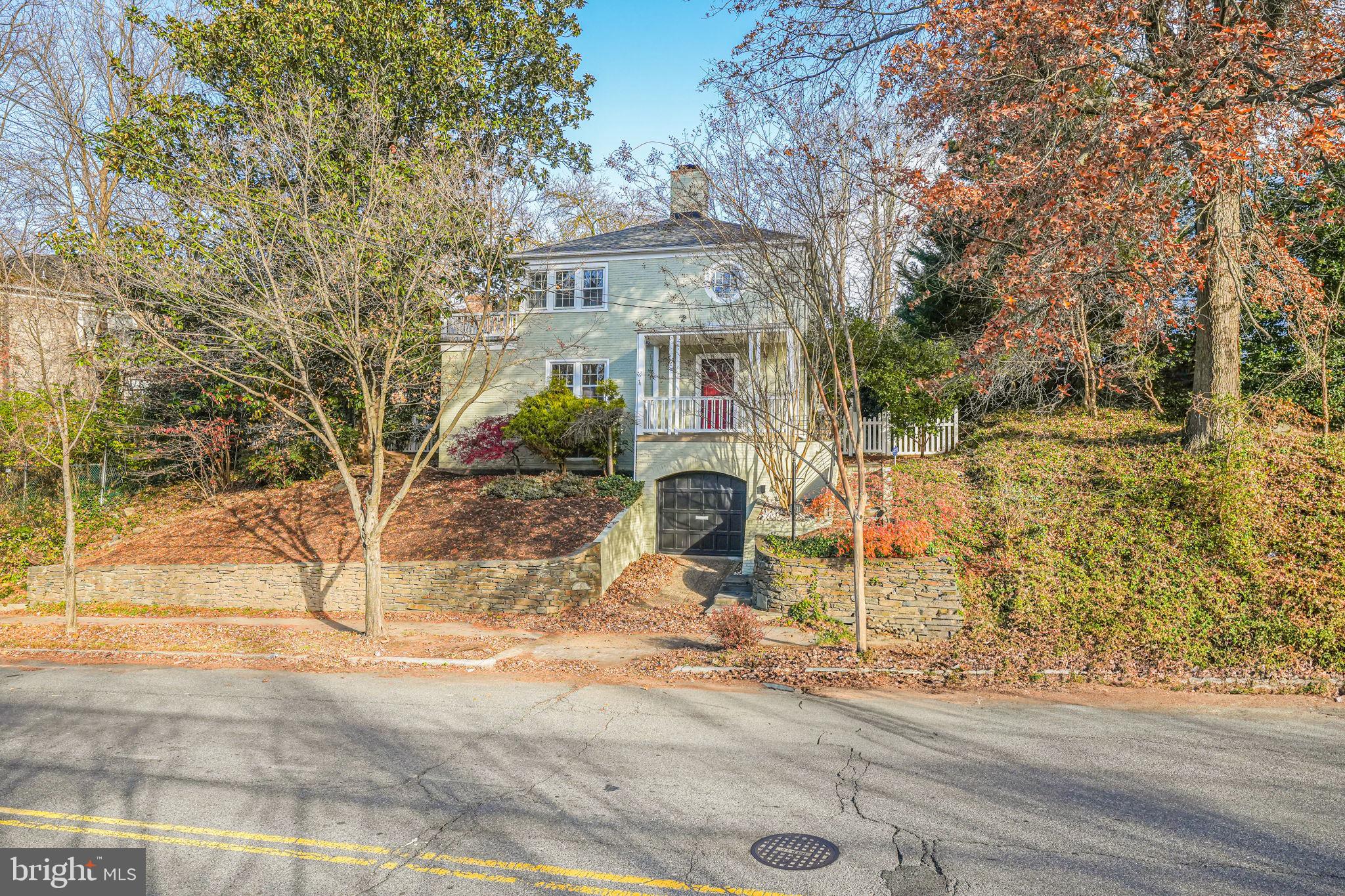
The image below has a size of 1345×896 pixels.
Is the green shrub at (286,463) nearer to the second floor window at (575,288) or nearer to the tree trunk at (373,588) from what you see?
the second floor window at (575,288)

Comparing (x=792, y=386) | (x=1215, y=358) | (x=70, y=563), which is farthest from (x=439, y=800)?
(x=1215, y=358)

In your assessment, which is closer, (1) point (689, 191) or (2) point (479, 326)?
(1) point (689, 191)

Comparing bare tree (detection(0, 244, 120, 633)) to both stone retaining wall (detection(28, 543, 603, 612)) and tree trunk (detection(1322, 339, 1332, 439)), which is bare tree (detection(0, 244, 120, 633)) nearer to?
stone retaining wall (detection(28, 543, 603, 612))

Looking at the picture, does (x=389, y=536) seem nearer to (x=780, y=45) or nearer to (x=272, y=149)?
(x=272, y=149)

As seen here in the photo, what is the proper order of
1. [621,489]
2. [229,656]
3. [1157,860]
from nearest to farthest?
[1157,860] → [229,656] → [621,489]

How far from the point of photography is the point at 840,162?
458 inches

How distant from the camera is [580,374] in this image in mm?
21703

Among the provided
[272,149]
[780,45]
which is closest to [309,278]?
[272,149]

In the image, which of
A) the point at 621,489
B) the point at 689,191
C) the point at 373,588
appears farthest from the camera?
the point at 621,489

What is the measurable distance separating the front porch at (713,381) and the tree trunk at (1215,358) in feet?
23.5

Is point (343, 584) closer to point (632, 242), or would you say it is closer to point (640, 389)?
point (640, 389)

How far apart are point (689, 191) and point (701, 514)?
8270mm

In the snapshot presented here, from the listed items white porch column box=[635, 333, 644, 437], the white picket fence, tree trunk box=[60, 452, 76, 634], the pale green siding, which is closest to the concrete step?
white porch column box=[635, 333, 644, 437]

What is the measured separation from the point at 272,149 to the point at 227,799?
10264 millimetres
